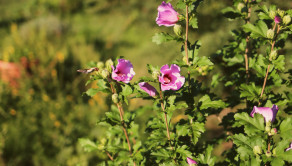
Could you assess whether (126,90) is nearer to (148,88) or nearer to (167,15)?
(148,88)

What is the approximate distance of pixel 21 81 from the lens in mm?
3855

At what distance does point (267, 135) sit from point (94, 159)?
2484 millimetres

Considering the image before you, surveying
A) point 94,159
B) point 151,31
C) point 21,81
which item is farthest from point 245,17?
point 151,31

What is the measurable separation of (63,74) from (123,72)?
138 inches

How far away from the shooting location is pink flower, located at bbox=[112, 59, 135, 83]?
121 cm

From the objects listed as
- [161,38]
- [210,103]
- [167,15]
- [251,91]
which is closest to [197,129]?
[210,103]

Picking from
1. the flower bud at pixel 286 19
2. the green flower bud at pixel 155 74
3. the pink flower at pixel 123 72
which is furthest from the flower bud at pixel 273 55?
the pink flower at pixel 123 72

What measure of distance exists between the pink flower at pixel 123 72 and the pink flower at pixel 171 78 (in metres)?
0.15

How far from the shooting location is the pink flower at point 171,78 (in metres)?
1.19

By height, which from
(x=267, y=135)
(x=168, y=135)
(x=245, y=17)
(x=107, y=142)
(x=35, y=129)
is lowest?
(x=35, y=129)

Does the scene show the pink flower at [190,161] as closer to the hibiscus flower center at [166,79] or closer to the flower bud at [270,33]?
the hibiscus flower center at [166,79]

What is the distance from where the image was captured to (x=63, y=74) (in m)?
4.50

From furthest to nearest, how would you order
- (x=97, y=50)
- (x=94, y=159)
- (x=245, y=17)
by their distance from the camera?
(x=97, y=50) → (x=94, y=159) → (x=245, y=17)

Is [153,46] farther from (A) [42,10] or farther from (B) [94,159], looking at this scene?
(A) [42,10]
